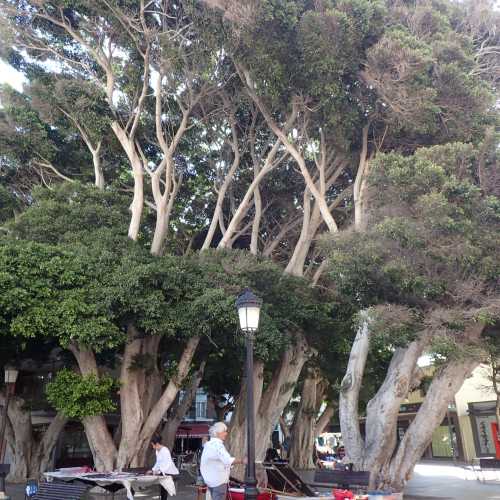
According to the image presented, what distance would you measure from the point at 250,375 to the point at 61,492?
2.51m

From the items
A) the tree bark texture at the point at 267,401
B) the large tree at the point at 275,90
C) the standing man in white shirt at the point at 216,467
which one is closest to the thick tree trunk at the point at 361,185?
the large tree at the point at 275,90

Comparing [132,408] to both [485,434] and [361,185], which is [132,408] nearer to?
[361,185]

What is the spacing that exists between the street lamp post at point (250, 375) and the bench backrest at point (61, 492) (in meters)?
1.84

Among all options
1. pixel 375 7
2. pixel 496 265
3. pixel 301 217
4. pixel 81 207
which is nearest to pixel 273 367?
pixel 301 217

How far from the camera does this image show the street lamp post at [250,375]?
6.09m

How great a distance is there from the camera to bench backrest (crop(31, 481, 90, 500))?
5574 mm

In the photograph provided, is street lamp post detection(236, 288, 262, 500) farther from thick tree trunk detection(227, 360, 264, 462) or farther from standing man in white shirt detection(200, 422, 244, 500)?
thick tree trunk detection(227, 360, 264, 462)

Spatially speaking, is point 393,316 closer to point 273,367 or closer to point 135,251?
point 135,251

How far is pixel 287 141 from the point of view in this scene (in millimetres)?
14391

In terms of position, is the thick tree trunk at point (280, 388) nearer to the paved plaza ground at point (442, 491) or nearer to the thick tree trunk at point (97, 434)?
the paved plaza ground at point (442, 491)

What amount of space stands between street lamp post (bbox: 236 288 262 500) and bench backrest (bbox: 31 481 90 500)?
1842mm

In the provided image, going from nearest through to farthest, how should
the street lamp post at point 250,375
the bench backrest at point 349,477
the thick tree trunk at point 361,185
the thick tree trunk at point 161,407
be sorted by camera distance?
the street lamp post at point 250,375 → the bench backrest at point 349,477 → the thick tree trunk at point 361,185 → the thick tree trunk at point 161,407

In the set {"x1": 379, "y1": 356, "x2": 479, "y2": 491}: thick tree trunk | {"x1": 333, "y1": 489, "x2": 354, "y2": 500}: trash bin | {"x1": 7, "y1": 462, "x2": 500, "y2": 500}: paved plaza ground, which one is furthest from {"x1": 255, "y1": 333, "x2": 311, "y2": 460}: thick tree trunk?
{"x1": 333, "y1": 489, "x2": 354, "y2": 500}: trash bin

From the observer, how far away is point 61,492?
18.6 feet
